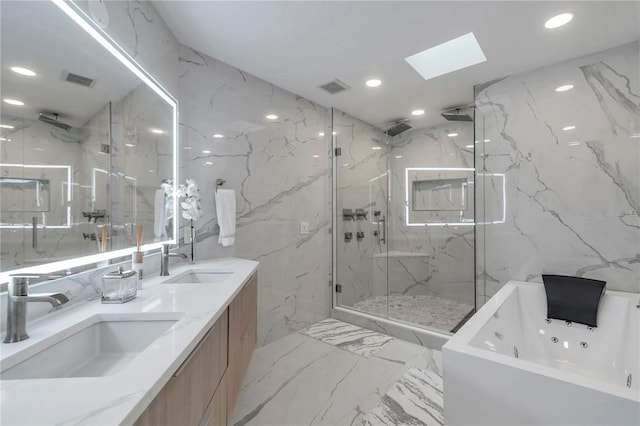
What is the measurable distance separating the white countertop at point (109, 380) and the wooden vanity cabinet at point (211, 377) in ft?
0.18

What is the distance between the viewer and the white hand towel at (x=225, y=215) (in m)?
2.28

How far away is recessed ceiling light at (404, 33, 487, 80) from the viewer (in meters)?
2.26

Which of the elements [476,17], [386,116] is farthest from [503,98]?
[386,116]

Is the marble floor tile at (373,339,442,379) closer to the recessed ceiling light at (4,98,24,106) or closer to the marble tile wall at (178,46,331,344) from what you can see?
the marble tile wall at (178,46,331,344)

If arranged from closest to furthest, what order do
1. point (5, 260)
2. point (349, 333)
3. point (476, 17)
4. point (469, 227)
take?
point (5, 260), point (476, 17), point (349, 333), point (469, 227)

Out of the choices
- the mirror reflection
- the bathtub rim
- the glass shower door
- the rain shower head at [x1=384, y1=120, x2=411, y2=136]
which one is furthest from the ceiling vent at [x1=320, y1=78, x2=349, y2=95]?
the bathtub rim

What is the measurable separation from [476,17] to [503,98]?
3.30ft

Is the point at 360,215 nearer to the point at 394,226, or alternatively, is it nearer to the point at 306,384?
the point at 394,226

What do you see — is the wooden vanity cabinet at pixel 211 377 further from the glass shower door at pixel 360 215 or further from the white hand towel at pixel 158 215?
the glass shower door at pixel 360 215

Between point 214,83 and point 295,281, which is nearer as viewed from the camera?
point 214,83

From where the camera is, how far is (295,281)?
2.99 metres

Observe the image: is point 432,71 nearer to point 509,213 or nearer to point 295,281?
point 509,213

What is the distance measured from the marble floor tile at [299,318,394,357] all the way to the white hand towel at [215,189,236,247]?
4.47 feet

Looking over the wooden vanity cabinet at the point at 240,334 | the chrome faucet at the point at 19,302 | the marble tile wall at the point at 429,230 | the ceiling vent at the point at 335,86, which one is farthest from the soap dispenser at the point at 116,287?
the marble tile wall at the point at 429,230
